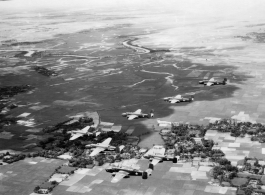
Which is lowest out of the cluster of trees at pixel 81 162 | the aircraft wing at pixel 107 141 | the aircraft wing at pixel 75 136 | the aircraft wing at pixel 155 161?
the cluster of trees at pixel 81 162

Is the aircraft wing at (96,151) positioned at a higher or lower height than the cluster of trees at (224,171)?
higher

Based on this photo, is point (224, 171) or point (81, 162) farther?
point (81, 162)

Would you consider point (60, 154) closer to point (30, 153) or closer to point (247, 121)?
point (30, 153)

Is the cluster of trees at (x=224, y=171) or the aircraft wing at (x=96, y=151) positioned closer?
the cluster of trees at (x=224, y=171)

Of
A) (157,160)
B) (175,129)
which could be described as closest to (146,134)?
(175,129)

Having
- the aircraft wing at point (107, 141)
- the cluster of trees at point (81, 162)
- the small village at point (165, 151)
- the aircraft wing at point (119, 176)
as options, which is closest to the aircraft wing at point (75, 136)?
the small village at point (165, 151)

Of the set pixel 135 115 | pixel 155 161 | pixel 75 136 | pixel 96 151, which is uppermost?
pixel 155 161

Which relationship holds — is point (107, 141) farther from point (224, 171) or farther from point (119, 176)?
point (224, 171)

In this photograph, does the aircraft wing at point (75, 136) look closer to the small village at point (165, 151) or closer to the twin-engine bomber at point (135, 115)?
the small village at point (165, 151)

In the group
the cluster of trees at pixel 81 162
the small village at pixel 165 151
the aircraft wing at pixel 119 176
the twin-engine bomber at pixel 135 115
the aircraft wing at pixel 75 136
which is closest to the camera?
the small village at pixel 165 151

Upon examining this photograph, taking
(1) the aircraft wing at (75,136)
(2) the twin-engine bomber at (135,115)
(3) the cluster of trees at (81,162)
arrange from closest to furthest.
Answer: (3) the cluster of trees at (81,162), (1) the aircraft wing at (75,136), (2) the twin-engine bomber at (135,115)

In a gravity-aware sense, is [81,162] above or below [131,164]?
above

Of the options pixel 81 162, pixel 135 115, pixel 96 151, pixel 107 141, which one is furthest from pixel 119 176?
pixel 135 115
